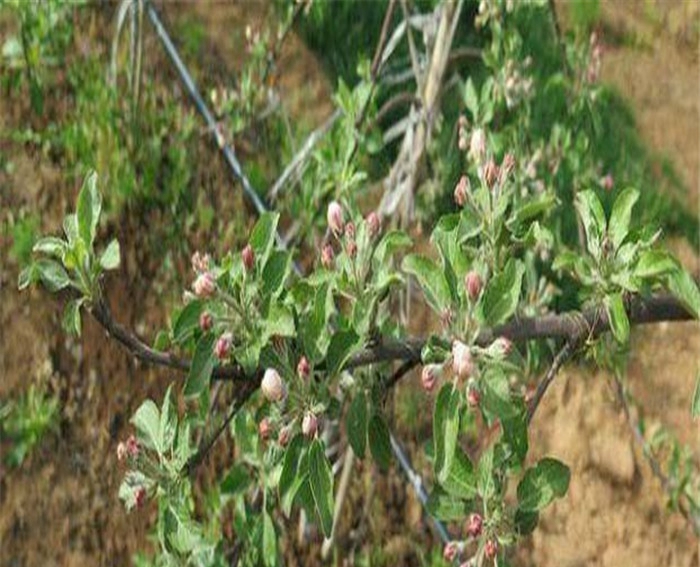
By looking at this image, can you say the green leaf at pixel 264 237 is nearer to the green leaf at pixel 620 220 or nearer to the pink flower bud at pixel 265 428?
the pink flower bud at pixel 265 428

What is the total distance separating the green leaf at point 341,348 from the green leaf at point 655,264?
33cm

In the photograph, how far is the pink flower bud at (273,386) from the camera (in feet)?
4.35

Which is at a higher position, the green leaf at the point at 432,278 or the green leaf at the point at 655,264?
the green leaf at the point at 432,278

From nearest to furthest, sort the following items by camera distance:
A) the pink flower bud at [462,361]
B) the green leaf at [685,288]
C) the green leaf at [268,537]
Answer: the pink flower bud at [462,361], the green leaf at [685,288], the green leaf at [268,537]

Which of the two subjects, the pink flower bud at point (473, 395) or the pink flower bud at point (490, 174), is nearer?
the pink flower bud at point (473, 395)

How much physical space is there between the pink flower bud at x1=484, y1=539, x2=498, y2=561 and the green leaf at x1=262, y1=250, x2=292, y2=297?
0.38 m

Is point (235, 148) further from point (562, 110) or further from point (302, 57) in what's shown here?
point (562, 110)

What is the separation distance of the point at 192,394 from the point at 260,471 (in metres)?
0.38

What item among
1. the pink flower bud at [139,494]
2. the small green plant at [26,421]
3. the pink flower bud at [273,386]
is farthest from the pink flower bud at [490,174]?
the small green plant at [26,421]

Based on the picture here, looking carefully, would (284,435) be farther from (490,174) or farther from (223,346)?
(490,174)

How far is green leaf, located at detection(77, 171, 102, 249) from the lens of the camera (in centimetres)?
141

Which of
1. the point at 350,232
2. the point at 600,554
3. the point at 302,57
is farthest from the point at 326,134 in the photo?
the point at 350,232

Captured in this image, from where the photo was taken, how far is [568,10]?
3723 mm

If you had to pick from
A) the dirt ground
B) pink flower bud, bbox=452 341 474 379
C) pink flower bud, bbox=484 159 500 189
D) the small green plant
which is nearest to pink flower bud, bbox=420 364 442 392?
pink flower bud, bbox=452 341 474 379
